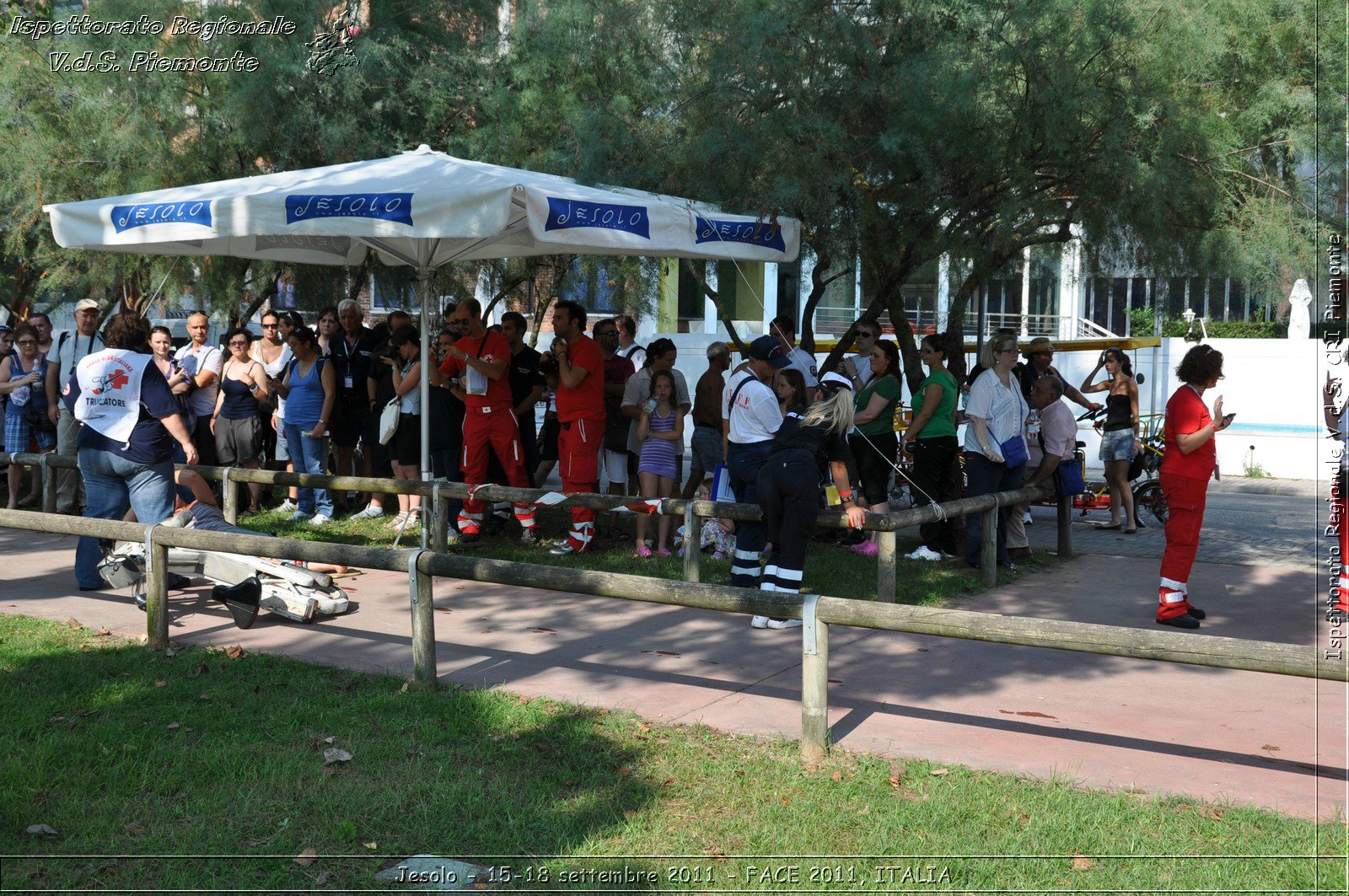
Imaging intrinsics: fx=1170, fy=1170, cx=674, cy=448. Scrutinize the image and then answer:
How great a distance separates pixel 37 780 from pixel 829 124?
6.42 m

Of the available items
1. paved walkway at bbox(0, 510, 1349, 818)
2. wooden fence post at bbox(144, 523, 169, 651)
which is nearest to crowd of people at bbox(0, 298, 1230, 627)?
paved walkway at bbox(0, 510, 1349, 818)

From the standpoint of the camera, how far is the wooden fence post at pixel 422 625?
5.89 meters

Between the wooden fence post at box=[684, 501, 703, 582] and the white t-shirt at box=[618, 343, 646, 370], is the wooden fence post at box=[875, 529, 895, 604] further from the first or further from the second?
the white t-shirt at box=[618, 343, 646, 370]

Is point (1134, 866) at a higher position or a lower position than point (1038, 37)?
lower

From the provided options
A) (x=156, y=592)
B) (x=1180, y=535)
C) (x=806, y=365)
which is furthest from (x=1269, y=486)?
(x=156, y=592)

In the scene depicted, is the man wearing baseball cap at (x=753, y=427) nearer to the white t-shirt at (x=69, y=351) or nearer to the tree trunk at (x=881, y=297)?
the tree trunk at (x=881, y=297)

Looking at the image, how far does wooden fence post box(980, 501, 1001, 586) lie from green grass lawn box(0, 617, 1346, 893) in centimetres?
410

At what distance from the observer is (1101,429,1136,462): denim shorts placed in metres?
11.5

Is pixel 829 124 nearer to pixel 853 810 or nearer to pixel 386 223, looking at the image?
pixel 386 223

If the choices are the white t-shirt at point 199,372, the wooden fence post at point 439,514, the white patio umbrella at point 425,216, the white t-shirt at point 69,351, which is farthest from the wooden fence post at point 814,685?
the white t-shirt at point 69,351

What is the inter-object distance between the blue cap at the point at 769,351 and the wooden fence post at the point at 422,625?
9.24 feet

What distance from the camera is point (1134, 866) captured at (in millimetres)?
3992

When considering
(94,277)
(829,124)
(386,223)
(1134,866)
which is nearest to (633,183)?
(829,124)

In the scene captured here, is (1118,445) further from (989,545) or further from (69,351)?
(69,351)
